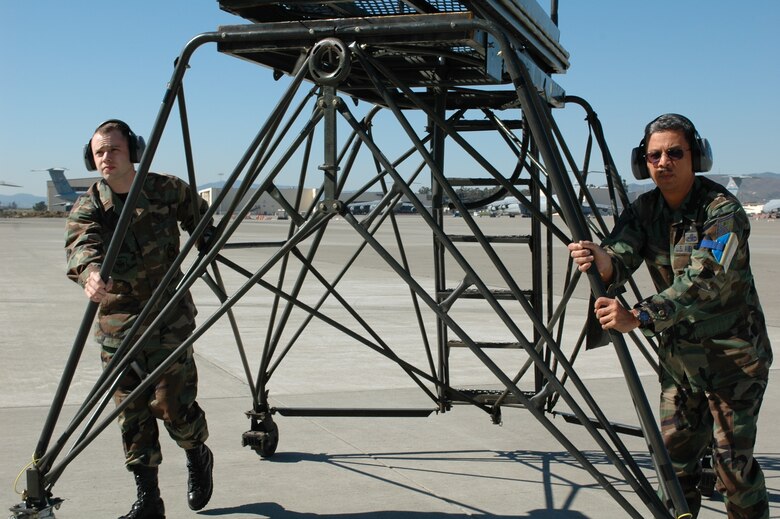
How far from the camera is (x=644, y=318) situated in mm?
3305

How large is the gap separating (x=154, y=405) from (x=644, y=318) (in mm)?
2363

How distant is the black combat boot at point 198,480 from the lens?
177 inches

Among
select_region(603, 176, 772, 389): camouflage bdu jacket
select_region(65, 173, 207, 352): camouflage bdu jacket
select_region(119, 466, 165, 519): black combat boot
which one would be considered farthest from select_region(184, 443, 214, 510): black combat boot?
select_region(603, 176, 772, 389): camouflage bdu jacket

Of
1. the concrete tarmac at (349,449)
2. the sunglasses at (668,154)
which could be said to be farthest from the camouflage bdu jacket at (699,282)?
the concrete tarmac at (349,449)

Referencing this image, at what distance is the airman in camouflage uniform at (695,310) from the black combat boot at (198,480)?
2240mm

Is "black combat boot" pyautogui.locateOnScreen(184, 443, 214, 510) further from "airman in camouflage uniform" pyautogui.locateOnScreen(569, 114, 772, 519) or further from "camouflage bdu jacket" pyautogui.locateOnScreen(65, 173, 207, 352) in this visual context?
"airman in camouflage uniform" pyautogui.locateOnScreen(569, 114, 772, 519)

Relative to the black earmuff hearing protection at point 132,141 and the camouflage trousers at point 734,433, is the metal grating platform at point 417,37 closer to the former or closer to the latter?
the black earmuff hearing protection at point 132,141

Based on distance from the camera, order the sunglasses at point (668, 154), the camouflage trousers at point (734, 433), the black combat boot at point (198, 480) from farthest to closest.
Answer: the black combat boot at point (198, 480), the sunglasses at point (668, 154), the camouflage trousers at point (734, 433)

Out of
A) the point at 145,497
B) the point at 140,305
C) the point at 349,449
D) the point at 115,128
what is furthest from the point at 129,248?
the point at 349,449

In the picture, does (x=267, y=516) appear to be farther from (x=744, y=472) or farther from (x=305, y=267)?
(x=744, y=472)

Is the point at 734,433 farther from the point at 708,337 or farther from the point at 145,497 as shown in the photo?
the point at 145,497

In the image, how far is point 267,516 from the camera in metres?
4.47

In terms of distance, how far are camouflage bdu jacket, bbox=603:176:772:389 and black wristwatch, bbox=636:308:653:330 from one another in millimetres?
15

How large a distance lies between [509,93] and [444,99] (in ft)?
1.43
